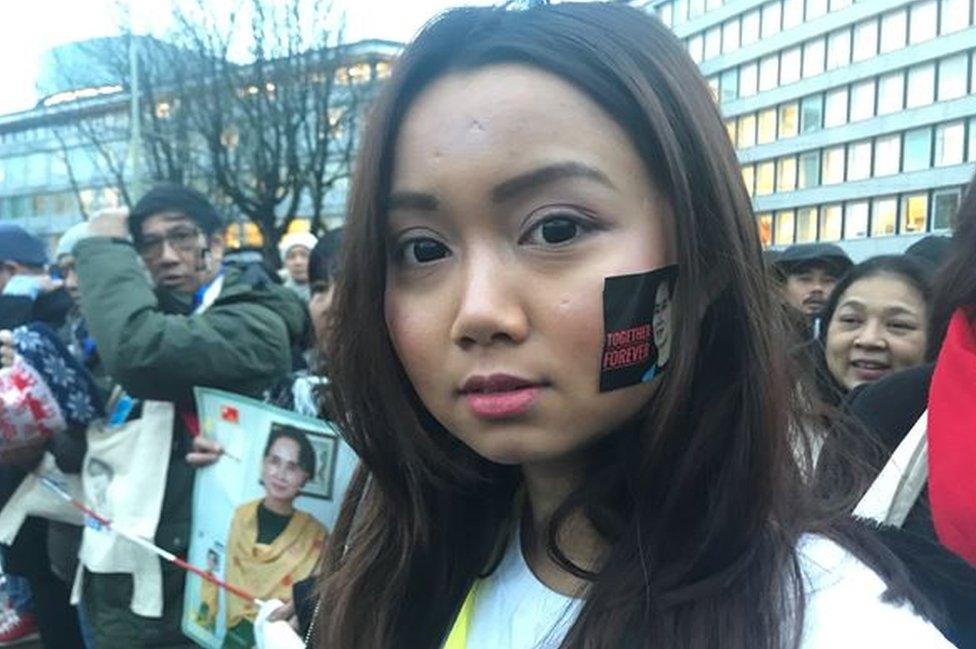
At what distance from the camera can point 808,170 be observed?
48562 mm

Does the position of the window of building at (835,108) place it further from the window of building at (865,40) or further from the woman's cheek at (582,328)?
the woman's cheek at (582,328)

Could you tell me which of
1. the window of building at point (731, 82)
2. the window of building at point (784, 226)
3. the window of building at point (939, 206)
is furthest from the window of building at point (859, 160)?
the window of building at point (731, 82)

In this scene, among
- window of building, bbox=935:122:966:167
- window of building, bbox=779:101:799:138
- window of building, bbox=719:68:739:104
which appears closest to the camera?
window of building, bbox=935:122:966:167

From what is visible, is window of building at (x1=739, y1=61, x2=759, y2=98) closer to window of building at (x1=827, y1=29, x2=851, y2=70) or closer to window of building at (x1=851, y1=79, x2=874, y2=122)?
window of building at (x1=827, y1=29, x2=851, y2=70)

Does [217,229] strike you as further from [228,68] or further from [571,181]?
[228,68]

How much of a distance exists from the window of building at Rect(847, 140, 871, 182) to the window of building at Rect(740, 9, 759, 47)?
874 cm

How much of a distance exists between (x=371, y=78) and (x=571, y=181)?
22.4 metres

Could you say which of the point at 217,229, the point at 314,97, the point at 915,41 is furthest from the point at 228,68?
the point at 915,41

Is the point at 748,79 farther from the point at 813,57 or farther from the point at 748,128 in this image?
the point at 813,57

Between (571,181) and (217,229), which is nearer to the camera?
(571,181)

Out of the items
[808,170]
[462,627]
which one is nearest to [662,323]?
[462,627]

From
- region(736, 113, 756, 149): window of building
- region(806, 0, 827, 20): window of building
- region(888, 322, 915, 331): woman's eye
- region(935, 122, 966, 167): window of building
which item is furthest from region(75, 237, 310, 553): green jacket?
region(736, 113, 756, 149): window of building

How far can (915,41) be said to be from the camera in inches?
1642

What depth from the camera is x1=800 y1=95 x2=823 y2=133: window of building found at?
47.8m
